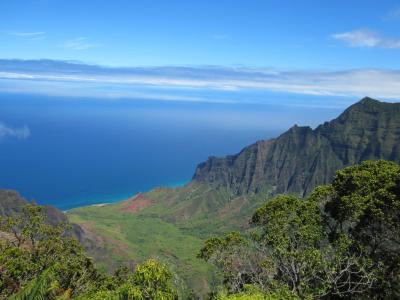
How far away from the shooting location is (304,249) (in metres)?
28.1

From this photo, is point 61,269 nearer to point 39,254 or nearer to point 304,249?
point 39,254

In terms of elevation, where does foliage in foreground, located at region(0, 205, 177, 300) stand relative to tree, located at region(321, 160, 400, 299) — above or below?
below

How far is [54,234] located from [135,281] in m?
10.4

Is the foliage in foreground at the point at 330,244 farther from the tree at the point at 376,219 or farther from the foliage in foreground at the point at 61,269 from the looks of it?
the foliage in foreground at the point at 61,269

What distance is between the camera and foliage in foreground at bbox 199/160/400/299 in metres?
26.9

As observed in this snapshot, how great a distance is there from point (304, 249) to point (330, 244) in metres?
2.09

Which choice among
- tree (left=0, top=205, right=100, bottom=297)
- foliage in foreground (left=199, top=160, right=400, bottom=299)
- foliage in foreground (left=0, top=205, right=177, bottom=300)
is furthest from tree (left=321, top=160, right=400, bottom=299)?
tree (left=0, top=205, right=100, bottom=297)

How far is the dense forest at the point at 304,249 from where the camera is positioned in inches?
1035

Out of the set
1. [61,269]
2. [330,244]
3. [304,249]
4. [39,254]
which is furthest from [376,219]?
[39,254]

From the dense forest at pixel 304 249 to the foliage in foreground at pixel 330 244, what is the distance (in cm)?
6

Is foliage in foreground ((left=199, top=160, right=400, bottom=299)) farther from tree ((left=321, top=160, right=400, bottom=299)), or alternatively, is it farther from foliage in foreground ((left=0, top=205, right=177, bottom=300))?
foliage in foreground ((left=0, top=205, right=177, bottom=300))

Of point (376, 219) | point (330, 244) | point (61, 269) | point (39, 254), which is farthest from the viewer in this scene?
point (330, 244)

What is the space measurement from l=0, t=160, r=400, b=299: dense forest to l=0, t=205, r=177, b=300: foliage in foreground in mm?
67

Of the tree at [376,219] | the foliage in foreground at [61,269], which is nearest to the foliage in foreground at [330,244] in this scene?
the tree at [376,219]
